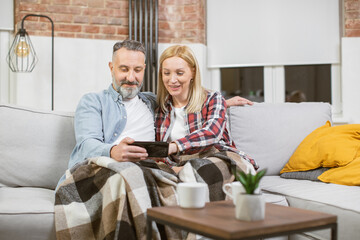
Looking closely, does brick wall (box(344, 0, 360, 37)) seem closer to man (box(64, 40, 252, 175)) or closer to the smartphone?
man (box(64, 40, 252, 175))

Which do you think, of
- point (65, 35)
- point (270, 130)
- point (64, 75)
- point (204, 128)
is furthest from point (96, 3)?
point (204, 128)

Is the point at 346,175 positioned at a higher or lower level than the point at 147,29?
lower

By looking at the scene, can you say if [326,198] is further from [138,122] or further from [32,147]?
[32,147]

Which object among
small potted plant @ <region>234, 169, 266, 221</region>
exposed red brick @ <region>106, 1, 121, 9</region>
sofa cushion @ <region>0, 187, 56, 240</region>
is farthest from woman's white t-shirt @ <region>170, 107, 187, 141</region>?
exposed red brick @ <region>106, 1, 121, 9</region>

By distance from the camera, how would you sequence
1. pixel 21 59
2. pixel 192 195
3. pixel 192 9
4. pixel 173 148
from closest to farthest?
pixel 192 195, pixel 173 148, pixel 21 59, pixel 192 9

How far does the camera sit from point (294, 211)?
1.36m

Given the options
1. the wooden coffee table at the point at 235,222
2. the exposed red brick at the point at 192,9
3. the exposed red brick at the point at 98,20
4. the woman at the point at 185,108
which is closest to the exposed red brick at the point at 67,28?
the exposed red brick at the point at 98,20

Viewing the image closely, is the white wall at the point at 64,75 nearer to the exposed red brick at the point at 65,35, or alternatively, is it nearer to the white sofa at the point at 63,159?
the exposed red brick at the point at 65,35

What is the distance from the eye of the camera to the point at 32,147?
7.52 ft

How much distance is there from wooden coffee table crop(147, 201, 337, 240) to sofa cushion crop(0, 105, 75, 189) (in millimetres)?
1017

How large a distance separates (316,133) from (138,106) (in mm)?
1008

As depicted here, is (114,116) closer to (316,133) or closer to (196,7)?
(316,133)

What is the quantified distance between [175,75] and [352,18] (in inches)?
94.6

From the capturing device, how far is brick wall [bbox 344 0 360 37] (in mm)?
4066
